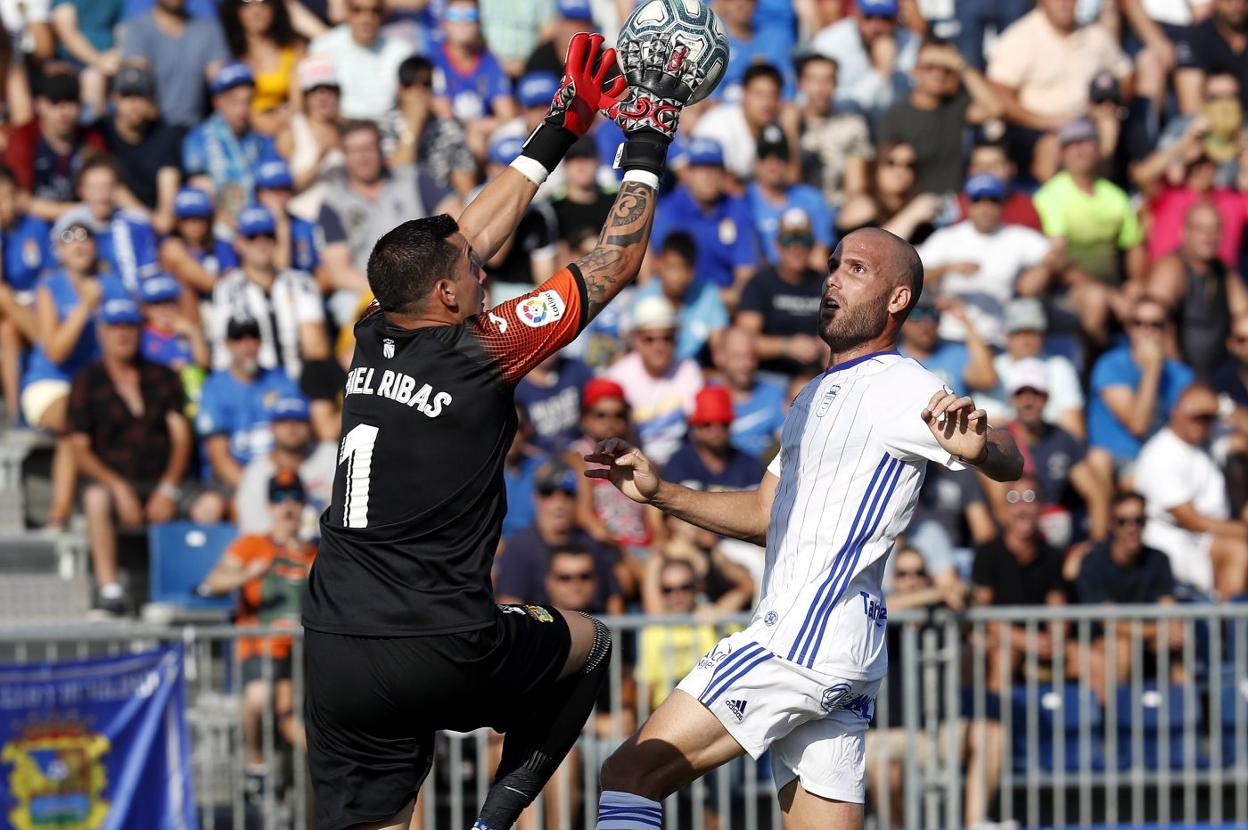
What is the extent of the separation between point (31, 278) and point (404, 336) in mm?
6959

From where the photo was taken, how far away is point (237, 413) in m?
11.5

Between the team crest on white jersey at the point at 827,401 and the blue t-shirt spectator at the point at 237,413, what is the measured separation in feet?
18.5

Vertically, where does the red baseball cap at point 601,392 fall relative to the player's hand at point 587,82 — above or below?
below

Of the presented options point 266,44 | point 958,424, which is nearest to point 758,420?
point 266,44

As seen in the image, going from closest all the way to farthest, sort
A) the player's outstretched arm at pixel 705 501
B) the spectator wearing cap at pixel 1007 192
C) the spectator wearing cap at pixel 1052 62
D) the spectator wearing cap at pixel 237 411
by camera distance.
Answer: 1. the player's outstretched arm at pixel 705 501
2. the spectator wearing cap at pixel 237 411
3. the spectator wearing cap at pixel 1007 192
4. the spectator wearing cap at pixel 1052 62

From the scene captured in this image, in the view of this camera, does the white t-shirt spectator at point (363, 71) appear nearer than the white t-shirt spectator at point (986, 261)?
No

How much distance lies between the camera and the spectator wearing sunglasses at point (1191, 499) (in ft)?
37.9

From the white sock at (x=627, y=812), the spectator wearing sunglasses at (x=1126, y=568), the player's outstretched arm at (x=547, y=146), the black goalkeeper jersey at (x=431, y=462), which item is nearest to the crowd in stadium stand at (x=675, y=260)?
the spectator wearing sunglasses at (x=1126, y=568)

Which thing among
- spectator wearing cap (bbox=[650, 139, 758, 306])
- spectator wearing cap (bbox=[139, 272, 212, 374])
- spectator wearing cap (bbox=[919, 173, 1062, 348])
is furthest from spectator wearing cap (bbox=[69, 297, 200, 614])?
spectator wearing cap (bbox=[919, 173, 1062, 348])

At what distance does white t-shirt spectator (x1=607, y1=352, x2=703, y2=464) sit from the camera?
11.5 metres

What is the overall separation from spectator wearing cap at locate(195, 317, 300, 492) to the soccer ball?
18.4ft

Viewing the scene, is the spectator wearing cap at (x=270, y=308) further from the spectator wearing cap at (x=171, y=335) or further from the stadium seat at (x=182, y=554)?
the stadium seat at (x=182, y=554)

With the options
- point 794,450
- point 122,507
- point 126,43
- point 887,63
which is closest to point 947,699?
point 794,450

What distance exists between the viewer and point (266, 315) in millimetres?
11828
